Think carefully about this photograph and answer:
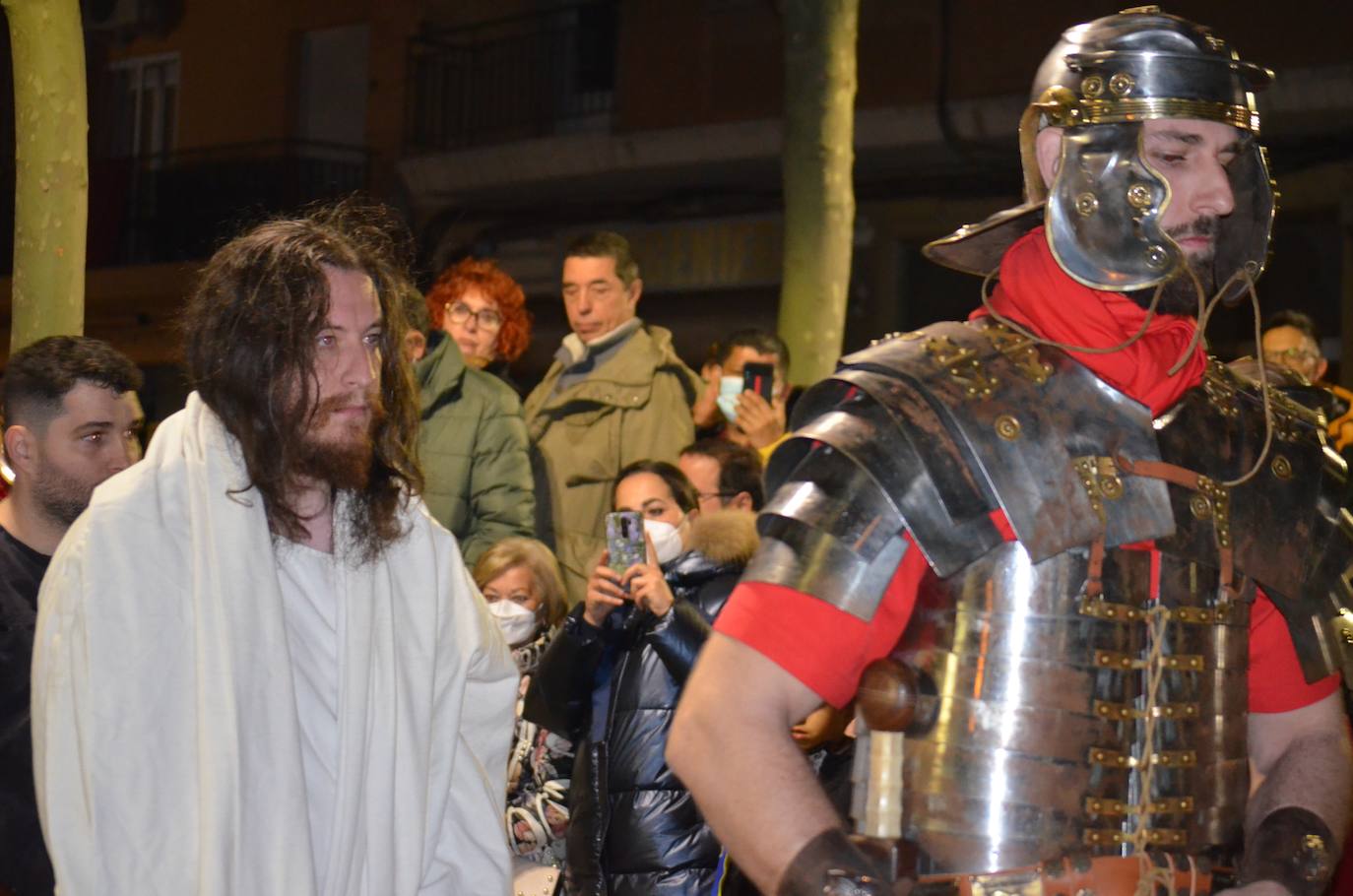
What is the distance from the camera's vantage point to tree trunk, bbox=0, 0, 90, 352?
6789 millimetres

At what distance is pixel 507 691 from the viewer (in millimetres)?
3826

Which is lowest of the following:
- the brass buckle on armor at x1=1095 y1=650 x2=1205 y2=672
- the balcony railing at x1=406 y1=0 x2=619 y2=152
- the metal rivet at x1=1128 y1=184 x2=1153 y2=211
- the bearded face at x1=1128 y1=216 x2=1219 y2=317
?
the brass buckle on armor at x1=1095 y1=650 x2=1205 y2=672

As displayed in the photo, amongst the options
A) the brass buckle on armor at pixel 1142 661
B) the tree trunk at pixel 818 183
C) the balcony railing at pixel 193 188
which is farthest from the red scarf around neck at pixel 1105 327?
the balcony railing at pixel 193 188

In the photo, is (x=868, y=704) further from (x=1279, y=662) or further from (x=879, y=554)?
(x=1279, y=662)

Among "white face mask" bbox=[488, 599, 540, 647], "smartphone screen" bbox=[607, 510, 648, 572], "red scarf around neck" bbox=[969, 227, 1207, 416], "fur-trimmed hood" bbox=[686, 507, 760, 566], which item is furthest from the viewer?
"white face mask" bbox=[488, 599, 540, 647]

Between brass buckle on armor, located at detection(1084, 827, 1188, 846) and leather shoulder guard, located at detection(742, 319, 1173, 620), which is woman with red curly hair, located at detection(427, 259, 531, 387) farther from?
brass buckle on armor, located at detection(1084, 827, 1188, 846)

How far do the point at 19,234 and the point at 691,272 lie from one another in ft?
37.5

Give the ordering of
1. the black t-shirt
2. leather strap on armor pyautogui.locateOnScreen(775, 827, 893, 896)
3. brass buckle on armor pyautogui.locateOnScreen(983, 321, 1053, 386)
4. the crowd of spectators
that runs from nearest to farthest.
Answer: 1. leather strap on armor pyautogui.locateOnScreen(775, 827, 893, 896)
2. brass buckle on armor pyautogui.locateOnScreen(983, 321, 1053, 386)
3. the black t-shirt
4. the crowd of spectators

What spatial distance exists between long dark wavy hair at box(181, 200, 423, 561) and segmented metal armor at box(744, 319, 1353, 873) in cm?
96

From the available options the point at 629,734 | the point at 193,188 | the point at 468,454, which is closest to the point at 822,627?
the point at 629,734

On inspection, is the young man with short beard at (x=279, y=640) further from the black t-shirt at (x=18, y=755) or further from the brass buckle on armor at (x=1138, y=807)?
the brass buckle on armor at (x=1138, y=807)

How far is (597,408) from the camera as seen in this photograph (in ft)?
23.9

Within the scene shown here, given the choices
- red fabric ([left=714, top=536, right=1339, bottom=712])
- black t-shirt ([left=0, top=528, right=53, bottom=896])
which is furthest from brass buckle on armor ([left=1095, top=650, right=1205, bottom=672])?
black t-shirt ([left=0, top=528, right=53, bottom=896])

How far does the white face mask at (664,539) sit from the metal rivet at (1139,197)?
9.72ft
